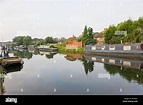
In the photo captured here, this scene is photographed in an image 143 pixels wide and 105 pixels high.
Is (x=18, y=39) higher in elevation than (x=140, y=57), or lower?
higher

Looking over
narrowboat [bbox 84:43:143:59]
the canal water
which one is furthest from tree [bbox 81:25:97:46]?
narrowboat [bbox 84:43:143:59]

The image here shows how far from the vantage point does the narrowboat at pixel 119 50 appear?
5205mm

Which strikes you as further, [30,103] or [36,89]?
[36,89]

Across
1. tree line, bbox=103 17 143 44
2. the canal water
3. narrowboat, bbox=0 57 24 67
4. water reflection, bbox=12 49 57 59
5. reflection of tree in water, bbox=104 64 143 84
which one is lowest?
reflection of tree in water, bbox=104 64 143 84

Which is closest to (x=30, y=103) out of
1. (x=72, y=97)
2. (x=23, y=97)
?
(x=23, y=97)

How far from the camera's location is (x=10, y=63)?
10.0 feet

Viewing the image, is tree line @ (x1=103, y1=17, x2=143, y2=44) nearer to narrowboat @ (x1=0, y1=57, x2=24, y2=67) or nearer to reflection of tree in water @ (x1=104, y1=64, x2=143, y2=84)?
reflection of tree in water @ (x1=104, y1=64, x2=143, y2=84)

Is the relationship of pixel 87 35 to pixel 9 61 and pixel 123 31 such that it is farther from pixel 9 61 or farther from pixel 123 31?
pixel 9 61

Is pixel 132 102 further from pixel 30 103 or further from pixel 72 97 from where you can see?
pixel 30 103

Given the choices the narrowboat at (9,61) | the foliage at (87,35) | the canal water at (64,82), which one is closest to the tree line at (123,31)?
the foliage at (87,35)

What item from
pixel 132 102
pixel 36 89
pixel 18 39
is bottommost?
pixel 36 89

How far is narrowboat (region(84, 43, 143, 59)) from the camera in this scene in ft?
17.1

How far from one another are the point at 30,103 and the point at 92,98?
27 cm

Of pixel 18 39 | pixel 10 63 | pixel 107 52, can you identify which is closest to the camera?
pixel 18 39
